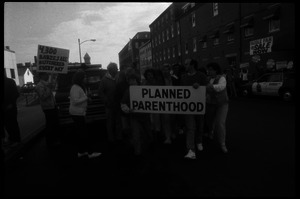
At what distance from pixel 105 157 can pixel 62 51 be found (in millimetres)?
4023

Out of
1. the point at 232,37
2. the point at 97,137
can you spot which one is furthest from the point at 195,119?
the point at 232,37

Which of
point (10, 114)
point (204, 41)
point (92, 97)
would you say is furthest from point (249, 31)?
point (10, 114)

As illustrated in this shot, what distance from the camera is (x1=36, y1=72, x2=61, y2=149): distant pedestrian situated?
597 centimetres

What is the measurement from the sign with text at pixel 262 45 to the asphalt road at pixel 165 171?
10298 mm

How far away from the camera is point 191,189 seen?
3.64 meters

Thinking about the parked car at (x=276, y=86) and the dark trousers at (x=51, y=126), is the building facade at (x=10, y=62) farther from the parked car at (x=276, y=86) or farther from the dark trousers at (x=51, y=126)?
the dark trousers at (x=51, y=126)

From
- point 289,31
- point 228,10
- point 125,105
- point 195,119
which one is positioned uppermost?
point 228,10

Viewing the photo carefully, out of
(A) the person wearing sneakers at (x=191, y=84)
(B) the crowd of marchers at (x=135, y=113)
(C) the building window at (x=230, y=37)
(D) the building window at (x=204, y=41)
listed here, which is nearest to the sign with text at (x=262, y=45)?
(C) the building window at (x=230, y=37)

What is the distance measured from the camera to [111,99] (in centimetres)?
618

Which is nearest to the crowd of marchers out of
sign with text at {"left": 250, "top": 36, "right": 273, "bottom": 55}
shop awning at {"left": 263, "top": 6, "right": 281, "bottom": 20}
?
sign with text at {"left": 250, "top": 36, "right": 273, "bottom": 55}

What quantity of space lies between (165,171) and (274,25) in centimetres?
1871

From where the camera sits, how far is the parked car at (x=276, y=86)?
11.9 metres

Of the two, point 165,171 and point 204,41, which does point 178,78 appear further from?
point 204,41

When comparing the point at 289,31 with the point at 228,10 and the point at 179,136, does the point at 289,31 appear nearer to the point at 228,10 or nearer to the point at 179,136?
the point at 228,10
